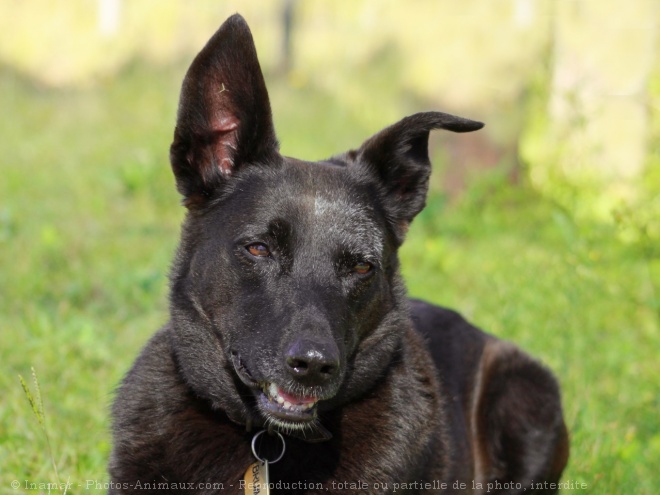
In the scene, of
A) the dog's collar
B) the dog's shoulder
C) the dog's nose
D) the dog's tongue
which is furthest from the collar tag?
the dog's shoulder

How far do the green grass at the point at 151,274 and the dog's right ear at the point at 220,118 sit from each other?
115 cm

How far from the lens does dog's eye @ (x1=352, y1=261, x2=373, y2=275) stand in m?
3.32

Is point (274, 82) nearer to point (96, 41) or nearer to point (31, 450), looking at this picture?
point (96, 41)

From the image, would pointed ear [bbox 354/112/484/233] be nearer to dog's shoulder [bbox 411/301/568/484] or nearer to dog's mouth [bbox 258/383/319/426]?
dog's shoulder [bbox 411/301/568/484]

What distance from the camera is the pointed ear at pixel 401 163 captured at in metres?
3.53

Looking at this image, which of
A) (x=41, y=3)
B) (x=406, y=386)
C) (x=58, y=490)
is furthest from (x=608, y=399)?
(x=41, y=3)

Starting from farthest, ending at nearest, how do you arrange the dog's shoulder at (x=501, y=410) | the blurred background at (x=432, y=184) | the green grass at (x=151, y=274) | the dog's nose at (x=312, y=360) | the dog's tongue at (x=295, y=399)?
the blurred background at (x=432, y=184)
the green grass at (x=151, y=274)
the dog's shoulder at (x=501, y=410)
the dog's tongue at (x=295, y=399)
the dog's nose at (x=312, y=360)

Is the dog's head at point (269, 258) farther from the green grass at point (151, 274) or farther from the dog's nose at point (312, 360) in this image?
the green grass at point (151, 274)

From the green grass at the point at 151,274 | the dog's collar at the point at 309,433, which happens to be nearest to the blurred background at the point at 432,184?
the green grass at the point at 151,274

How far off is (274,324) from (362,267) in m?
0.49

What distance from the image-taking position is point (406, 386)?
139 inches

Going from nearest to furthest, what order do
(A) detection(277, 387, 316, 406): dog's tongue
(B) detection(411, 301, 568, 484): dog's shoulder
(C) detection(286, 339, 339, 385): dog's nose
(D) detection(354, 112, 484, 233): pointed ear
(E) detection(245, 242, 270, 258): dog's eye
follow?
(C) detection(286, 339, 339, 385): dog's nose < (A) detection(277, 387, 316, 406): dog's tongue < (E) detection(245, 242, 270, 258): dog's eye < (D) detection(354, 112, 484, 233): pointed ear < (B) detection(411, 301, 568, 484): dog's shoulder

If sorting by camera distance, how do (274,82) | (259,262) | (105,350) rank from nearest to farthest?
(259,262), (105,350), (274,82)

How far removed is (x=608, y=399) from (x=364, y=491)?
118 inches
